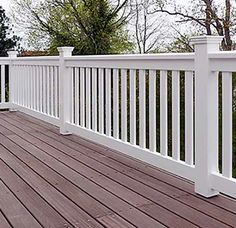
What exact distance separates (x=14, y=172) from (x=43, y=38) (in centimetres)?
850

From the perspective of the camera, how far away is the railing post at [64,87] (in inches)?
194

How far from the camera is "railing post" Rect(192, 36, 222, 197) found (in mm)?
2668

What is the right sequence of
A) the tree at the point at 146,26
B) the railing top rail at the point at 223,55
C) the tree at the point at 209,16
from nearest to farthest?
the railing top rail at the point at 223,55 → the tree at the point at 209,16 → the tree at the point at 146,26

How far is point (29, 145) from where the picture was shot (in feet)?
14.4

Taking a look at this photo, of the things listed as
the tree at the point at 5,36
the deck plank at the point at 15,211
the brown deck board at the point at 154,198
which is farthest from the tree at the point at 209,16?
the deck plank at the point at 15,211

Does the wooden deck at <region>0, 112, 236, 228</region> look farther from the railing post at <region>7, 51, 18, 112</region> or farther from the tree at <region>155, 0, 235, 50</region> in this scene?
the tree at <region>155, 0, 235, 50</region>

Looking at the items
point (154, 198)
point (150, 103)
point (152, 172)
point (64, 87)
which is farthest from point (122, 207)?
point (64, 87)

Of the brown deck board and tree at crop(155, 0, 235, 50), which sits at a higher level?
tree at crop(155, 0, 235, 50)

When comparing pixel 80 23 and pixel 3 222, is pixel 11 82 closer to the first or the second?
pixel 80 23

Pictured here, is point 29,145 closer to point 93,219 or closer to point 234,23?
point 93,219

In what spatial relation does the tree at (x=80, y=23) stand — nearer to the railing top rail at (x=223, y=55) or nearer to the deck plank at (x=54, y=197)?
the deck plank at (x=54, y=197)

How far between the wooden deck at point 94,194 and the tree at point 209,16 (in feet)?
20.3

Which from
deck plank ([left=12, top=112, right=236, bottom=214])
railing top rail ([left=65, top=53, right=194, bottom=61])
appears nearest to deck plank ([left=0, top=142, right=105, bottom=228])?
deck plank ([left=12, top=112, right=236, bottom=214])

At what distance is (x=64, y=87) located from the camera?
195 inches
